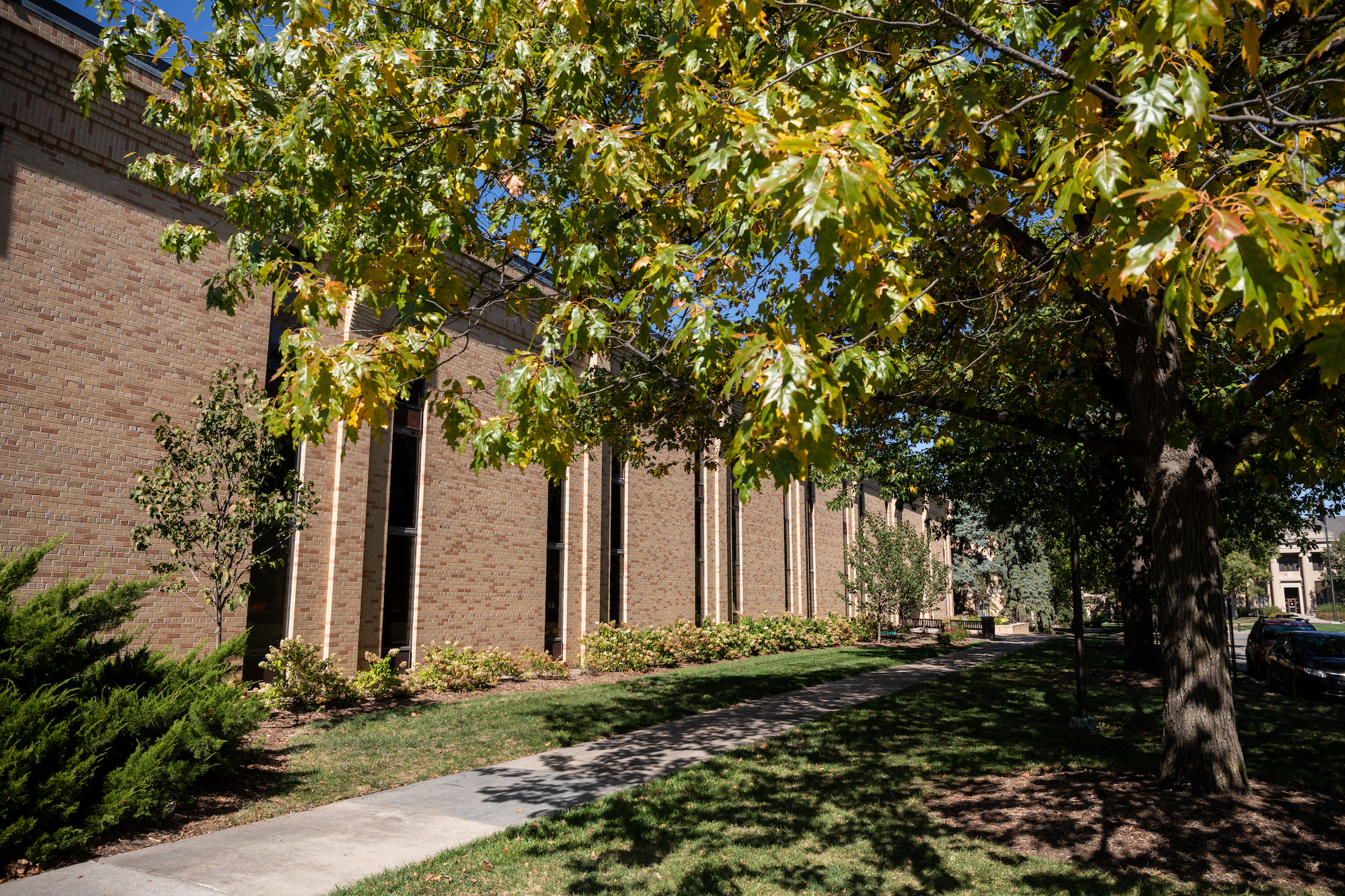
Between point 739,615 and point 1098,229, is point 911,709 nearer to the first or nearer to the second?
point 1098,229

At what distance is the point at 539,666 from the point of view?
16766 mm

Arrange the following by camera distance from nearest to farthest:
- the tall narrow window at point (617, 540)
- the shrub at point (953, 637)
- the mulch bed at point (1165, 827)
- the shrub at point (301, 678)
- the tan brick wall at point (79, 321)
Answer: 1. the mulch bed at point (1165, 827)
2. the tan brick wall at point (79, 321)
3. the shrub at point (301, 678)
4. the tall narrow window at point (617, 540)
5. the shrub at point (953, 637)

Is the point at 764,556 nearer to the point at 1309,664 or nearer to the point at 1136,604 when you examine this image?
the point at 1136,604

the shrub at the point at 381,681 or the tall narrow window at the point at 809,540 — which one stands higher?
the tall narrow window at the point at 809,540

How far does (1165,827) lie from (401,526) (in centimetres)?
1250

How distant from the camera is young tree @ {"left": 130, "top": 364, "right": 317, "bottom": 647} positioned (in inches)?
396

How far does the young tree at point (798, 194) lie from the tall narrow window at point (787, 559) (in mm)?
22620

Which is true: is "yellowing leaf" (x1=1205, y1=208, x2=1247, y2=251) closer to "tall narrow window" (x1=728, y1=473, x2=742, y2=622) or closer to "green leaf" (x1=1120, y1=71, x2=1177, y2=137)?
"green leaf" (x1=1120, y1=71, x2=1177, y2=137)

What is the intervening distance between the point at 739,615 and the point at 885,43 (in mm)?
22190

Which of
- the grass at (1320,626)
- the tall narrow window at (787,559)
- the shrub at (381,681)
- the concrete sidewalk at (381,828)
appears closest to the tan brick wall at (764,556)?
the tall narrow window at (787,559)

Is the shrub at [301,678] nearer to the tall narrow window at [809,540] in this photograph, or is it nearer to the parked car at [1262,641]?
the parked car at [1262,641]

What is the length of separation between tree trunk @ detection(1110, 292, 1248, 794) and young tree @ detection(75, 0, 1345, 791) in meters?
0.03

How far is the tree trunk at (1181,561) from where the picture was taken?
705cm

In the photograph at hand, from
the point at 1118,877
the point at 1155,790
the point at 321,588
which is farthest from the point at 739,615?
the point at 1118,877
